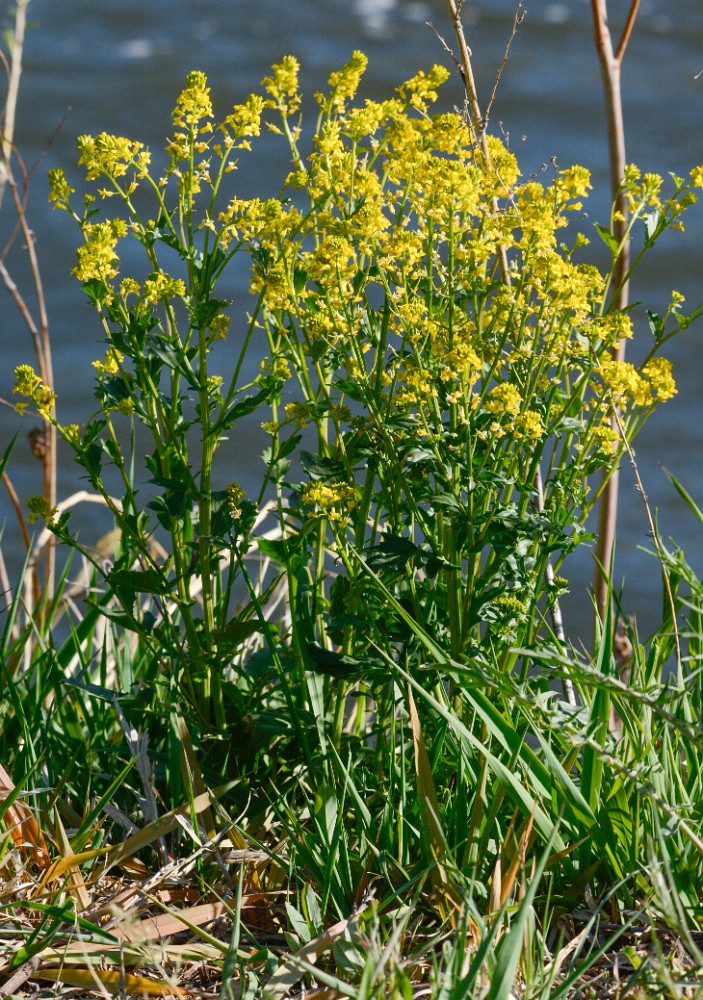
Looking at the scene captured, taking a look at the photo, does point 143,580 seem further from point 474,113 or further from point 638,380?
point 474,113

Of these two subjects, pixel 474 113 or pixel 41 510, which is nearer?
pixel 41 510

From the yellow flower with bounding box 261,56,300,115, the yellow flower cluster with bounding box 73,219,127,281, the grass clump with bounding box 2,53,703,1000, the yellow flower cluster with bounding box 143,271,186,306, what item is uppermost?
the yellow flower with bounding box 261,56,300,115

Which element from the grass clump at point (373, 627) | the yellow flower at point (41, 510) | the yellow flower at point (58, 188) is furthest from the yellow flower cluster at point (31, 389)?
the yellow flower at point (58, 188)

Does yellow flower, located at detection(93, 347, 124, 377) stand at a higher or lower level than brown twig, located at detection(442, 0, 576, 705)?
lower

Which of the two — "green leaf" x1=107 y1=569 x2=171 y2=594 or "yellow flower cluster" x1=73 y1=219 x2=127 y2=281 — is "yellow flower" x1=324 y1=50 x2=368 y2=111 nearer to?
"yellow flower cluster" x1=73 y1=219 x2=127 y2=281

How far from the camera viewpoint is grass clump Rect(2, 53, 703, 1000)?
4.78ft

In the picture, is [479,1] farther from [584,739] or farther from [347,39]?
[584,739]

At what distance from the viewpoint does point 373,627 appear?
5.47ft

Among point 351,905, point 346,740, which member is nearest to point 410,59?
point 346,740

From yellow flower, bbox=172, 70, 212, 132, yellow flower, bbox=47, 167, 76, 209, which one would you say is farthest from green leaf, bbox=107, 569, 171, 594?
yellow flower, bbox=172, 70, 212, 132

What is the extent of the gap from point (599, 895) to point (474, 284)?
0.87 m

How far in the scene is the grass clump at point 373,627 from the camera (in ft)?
4.78

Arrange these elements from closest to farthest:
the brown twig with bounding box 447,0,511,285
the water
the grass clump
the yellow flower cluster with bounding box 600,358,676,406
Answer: the grass clump < the yellow flower cluster with bounding box 600,358,676,406 < the brown twig with bounding box 447,0,511,285 < the water

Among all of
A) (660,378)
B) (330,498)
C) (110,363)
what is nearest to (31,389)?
(110,363)
